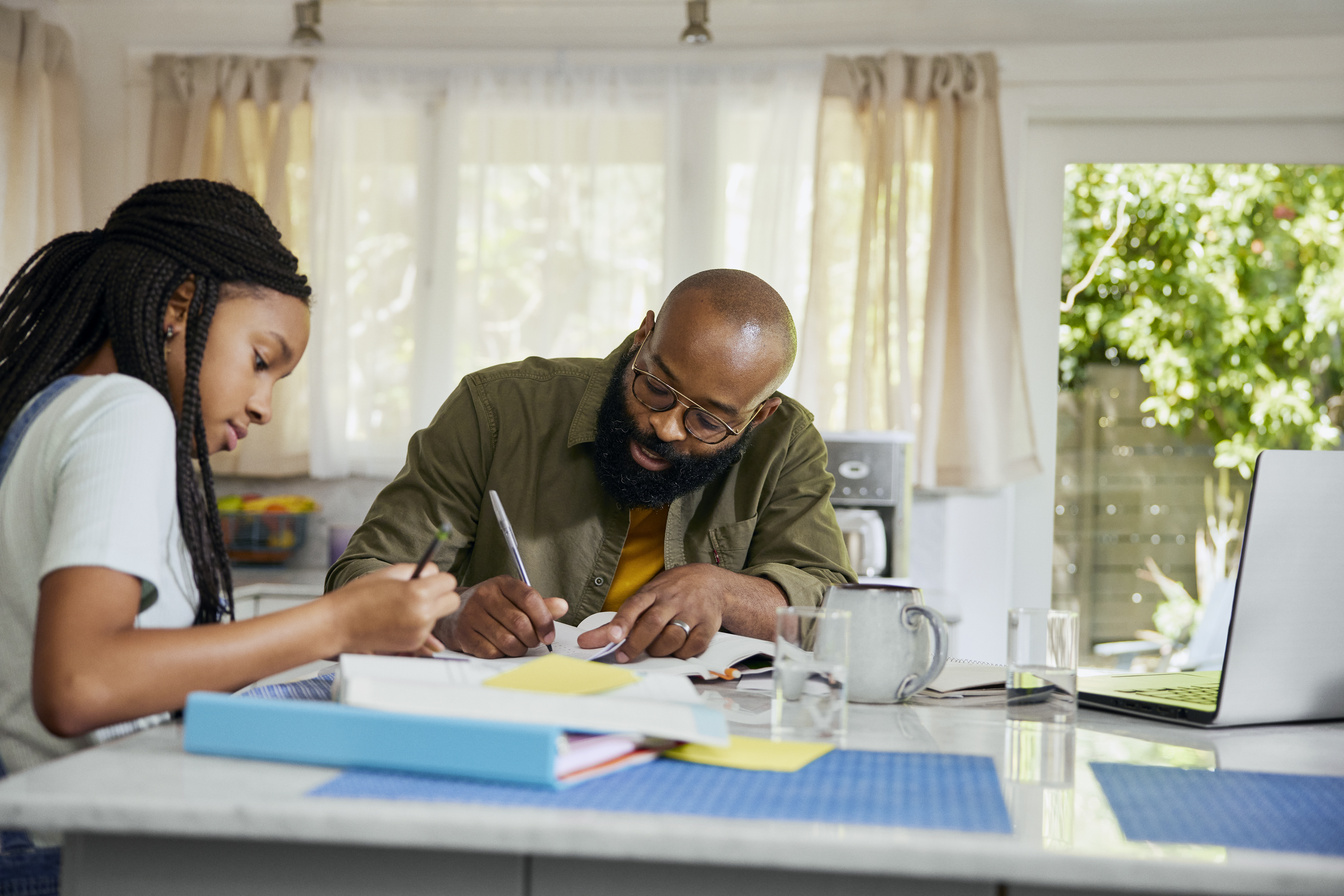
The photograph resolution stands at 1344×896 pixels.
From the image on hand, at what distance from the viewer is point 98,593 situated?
2.87 feet

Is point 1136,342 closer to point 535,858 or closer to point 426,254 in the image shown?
point 426,254

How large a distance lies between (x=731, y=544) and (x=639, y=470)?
0.67 feet

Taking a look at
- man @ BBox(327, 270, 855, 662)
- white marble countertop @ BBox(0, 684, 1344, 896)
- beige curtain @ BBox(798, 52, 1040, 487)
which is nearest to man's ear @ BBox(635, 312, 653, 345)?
man @ BBox(327, 270, 855, 662)

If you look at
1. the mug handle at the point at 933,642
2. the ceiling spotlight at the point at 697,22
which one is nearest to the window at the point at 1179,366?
the ceiling spotlight at the point at 697,22

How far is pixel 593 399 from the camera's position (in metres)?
1.88

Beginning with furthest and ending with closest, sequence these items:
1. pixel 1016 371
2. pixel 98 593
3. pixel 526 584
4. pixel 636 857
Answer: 1. pixel 1016 371
2. pixel 526 584
3. pixel 98 593
4. pixel 636 857

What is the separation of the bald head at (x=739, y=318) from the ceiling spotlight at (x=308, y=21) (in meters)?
2.23

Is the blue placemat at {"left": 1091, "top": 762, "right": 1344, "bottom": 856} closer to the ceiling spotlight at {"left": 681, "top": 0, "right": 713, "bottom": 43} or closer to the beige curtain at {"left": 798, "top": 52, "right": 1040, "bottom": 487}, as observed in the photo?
the beige curtain at {"left": 798, "top": 52, "right": 1040, "bottom": 487}

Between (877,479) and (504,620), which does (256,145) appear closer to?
(877,479)

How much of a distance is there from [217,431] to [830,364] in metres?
2.45

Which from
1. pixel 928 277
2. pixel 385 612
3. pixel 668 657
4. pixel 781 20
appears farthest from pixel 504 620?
pixel 781 20

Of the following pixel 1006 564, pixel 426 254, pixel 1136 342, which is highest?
pixel 426 254

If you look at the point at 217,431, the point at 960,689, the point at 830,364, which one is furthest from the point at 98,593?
the point at 830,364

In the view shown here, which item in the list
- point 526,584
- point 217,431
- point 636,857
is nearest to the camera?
point 636,857
